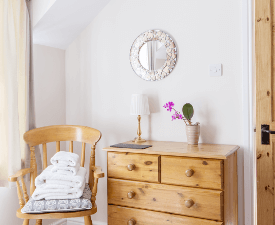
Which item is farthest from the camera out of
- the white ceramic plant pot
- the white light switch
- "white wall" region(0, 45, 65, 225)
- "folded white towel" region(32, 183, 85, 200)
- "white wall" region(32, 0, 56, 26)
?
"white wall" region(0, 45, 65, 225)

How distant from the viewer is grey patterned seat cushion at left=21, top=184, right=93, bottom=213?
5.51 ft

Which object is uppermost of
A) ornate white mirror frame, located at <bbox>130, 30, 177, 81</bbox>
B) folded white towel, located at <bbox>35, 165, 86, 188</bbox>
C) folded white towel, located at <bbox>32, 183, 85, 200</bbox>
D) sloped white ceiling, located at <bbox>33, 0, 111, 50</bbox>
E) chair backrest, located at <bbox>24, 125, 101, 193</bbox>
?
sloped white ceiling, located at <bbox>33, 0, 111, 50</bbox>

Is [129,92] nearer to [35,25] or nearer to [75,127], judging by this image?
[75,127]

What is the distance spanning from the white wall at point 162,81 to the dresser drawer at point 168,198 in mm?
523

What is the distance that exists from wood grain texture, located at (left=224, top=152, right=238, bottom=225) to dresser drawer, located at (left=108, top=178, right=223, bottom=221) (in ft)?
0.33

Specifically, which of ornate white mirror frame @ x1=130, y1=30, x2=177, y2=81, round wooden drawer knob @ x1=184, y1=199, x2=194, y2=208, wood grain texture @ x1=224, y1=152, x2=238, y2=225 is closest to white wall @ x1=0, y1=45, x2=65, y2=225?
ornate white mirror frame @ x1=130, y1=30, x2=177, y2=81

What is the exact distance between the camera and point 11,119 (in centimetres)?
202

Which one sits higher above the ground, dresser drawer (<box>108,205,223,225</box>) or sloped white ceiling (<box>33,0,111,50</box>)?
sloped white ceiling (<box>33,0,111,50</box>)

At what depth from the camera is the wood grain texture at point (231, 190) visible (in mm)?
1686

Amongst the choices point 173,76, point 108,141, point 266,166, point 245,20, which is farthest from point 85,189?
point 245,20

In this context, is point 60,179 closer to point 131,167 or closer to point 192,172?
point 131,167

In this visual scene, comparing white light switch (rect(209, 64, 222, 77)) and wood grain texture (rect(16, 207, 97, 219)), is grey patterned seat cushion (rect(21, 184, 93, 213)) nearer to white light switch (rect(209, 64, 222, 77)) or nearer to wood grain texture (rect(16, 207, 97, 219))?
wood grain texture (rect(16, 207, 97, 219))

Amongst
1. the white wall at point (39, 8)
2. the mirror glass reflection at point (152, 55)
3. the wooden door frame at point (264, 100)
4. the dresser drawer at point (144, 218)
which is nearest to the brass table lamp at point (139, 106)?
the mirror glass reflection at point (152, 55)

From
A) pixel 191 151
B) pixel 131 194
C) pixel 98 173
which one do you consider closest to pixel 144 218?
pixel 131 194
